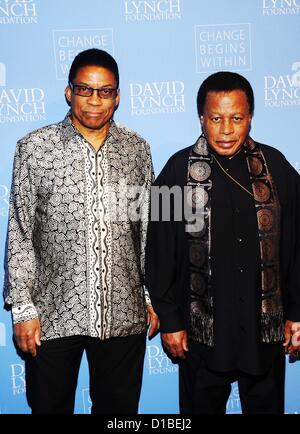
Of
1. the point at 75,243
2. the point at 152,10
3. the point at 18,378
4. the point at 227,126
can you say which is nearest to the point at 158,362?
the point at 18,378

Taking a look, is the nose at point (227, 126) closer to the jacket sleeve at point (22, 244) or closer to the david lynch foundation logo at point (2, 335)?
the jacket sleeve at point (22, 244)

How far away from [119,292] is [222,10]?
63.9 inches

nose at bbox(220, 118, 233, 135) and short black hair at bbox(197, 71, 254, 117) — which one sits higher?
short black hair at bbox(197, 71, 254, 117)

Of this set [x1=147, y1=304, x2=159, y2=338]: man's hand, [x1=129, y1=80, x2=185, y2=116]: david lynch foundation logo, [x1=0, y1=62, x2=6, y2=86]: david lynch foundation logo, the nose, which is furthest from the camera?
[x1=129, y1=80, x2=185, y2=116]: david lynch foundation logo

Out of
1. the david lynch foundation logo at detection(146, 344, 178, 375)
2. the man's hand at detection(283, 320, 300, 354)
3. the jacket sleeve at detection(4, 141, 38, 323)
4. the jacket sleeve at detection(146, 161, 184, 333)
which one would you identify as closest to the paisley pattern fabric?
the jacket sleeve at detection(4, 141, 38, 323)

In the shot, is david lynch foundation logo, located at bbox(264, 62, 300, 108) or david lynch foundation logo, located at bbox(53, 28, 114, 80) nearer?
david lynch foundation logo, located at bbox(53, 28, 114, 80)

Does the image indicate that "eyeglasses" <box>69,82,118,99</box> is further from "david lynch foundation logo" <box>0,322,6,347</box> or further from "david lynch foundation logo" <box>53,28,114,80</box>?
"david lynch foundation logo" <box>0,322,6,347</box>

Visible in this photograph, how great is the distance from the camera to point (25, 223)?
89.4 inches

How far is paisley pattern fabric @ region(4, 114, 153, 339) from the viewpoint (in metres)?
2.26

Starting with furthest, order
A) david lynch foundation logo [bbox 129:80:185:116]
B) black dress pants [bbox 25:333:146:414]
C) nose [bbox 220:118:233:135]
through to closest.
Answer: david lynch foundation logo [bbox 129:80:185:116]
black dress pants [bbox 25:333:146:414]
nose [bbox 220:118:233:135]

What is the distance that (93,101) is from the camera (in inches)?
88.4

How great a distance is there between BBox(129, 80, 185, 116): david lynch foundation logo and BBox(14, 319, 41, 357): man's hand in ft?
4.10
